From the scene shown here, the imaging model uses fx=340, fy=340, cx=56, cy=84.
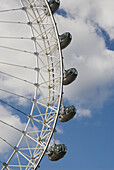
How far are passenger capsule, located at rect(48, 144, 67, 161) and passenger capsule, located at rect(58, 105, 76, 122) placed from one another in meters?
2.23

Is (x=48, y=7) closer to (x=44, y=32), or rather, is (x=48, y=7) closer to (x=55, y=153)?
(x=44, y=32)

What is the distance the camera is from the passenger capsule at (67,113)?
24219mm

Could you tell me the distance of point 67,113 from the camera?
24234 mm

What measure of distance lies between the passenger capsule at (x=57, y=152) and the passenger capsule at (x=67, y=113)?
7.31 ft

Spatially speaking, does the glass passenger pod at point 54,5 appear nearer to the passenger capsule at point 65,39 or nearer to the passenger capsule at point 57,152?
the passenger capsule at point 65,39

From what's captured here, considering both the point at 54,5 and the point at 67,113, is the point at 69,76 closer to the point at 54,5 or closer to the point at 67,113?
the point at 67,113

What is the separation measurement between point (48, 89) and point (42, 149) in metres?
4.92

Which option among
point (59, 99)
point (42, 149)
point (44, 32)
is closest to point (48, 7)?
point (44, 32)

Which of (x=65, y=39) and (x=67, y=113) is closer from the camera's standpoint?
(x=67, y=113)

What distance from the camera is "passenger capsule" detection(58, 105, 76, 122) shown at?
24.2 m

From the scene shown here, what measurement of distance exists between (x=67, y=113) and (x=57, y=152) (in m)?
2.97

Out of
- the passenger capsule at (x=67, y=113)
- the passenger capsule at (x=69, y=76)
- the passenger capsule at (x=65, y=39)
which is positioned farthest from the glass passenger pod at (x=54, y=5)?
the passenger capsule at (x=67, y=113)

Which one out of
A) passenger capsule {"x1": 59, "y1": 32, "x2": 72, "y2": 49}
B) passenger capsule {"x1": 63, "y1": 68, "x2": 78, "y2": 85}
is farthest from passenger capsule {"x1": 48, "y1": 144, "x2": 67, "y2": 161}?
passenger capsule {"x1": 59, "y1": 32, "x2": 72, "y2": 49}

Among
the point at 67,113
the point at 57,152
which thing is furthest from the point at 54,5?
the point at 57,152
